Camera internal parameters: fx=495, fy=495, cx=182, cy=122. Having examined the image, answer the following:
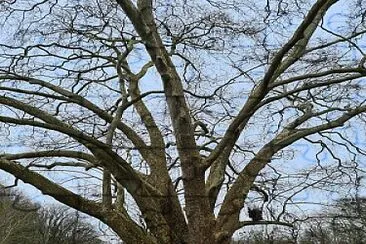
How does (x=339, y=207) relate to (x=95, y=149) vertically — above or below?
below

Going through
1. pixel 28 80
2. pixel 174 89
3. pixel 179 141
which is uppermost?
pixel 28 80

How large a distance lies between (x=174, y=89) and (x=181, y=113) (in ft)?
1.27

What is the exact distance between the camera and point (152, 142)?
26.7ft

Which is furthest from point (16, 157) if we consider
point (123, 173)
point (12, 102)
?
point (123, 173)

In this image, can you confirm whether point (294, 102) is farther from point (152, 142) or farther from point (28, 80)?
point (28, 80)

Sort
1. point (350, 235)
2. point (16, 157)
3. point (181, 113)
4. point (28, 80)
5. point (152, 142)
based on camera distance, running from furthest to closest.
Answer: point (350, 235) < point (152, 142) < point (28, 80) < point (16, 157) < point (181, 113)

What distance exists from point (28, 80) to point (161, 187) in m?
2.49

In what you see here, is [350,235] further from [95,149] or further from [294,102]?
[95,149]

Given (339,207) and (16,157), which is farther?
(339,207)

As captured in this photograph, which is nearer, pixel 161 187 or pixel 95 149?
pixel 95 149

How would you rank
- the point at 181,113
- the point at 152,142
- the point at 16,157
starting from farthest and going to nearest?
the point at 152,142 < the point at 16,157 < the point at 181,113

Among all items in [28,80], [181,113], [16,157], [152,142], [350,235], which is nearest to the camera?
[181,113]

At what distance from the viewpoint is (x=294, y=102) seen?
338 inches

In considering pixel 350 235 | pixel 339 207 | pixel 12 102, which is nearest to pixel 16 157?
pixel 12 102
